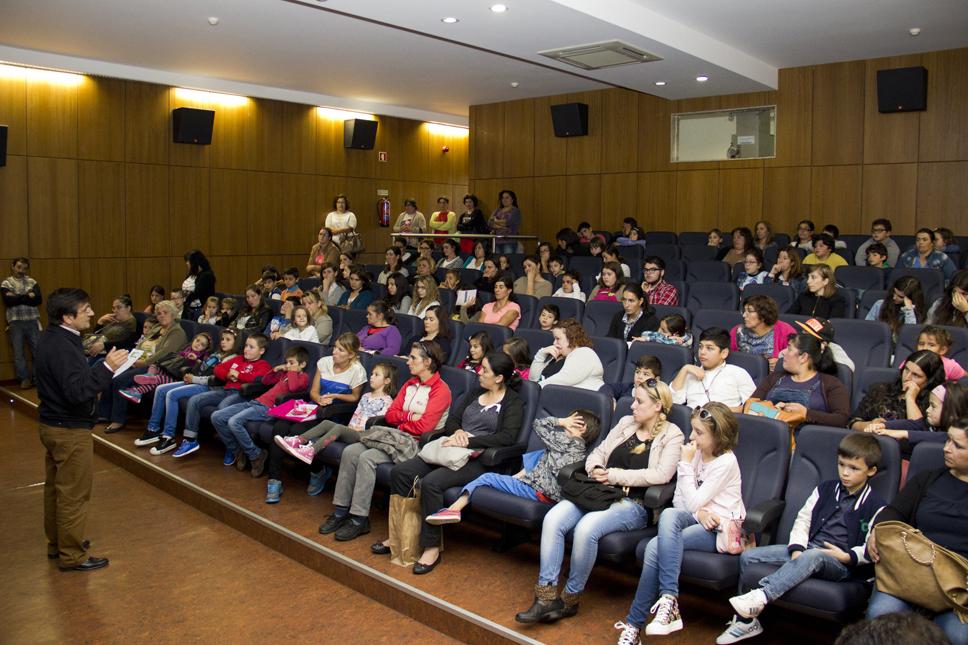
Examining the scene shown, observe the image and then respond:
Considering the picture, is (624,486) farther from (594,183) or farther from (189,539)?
(594,183)

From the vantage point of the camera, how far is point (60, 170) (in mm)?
9641

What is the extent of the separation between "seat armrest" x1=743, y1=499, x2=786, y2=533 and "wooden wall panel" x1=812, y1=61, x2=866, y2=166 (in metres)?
6.95

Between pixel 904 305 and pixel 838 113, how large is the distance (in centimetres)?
444

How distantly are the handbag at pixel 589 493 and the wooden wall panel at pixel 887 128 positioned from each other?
6.93 m

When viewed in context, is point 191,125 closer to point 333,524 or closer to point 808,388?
point 333,524

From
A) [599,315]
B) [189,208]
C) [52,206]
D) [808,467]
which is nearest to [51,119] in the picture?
[52,206]

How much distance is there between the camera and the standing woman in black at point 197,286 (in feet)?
29.2

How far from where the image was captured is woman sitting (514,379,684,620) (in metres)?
3.51

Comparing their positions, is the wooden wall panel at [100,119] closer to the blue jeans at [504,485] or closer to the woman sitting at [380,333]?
the woman sitting at [380,333]

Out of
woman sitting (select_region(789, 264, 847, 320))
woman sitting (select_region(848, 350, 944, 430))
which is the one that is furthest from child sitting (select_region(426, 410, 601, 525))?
woman sitting (select_region(789, 264, 847, 320))

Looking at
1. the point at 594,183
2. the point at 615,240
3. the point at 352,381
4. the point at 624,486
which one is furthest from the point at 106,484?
the point at 594,183

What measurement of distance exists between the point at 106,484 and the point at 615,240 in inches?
248

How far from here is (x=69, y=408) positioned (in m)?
4.23

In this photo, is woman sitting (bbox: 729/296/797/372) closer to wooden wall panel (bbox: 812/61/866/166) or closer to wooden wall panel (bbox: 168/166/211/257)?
wooden wall panel (bbox: 812/61/866/166)
